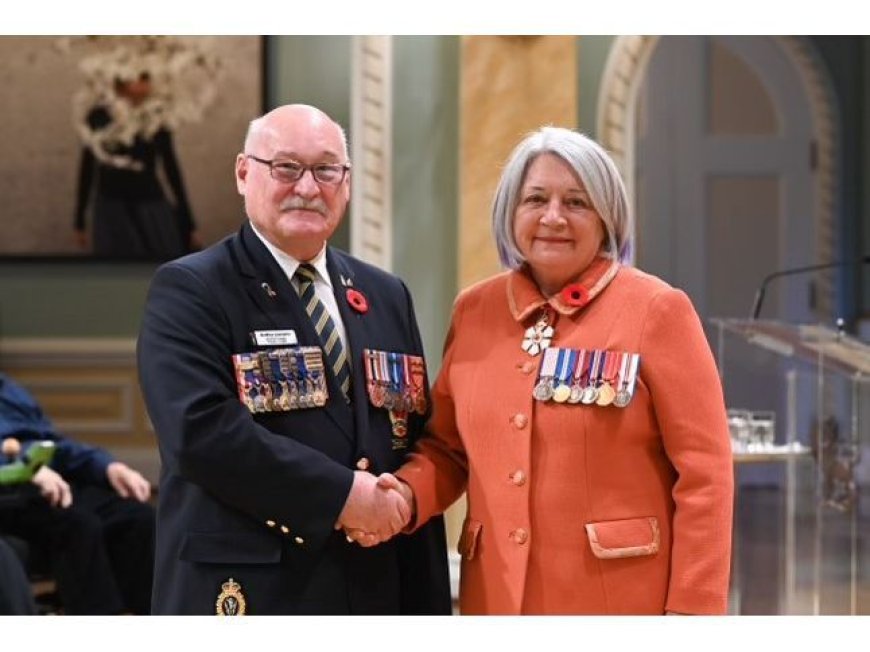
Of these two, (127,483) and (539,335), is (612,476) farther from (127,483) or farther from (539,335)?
(127,483)

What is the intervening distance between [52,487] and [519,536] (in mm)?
2607

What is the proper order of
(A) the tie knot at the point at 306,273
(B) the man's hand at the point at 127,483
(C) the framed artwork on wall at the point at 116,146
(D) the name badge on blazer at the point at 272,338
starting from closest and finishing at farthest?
(D) the name badge on blazer at the point at 272,338
(A) the tie knot at the point at 306,273
(B) the man's hand at the point at 127,483
(C) the framed artwork on wall at the point at 116,146

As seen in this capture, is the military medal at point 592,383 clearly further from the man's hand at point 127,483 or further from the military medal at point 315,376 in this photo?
the man's hand at point 127,483

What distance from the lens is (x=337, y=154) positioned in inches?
101

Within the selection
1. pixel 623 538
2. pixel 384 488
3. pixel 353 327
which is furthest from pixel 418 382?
pixel 623 538

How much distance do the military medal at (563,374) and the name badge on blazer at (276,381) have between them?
38cm

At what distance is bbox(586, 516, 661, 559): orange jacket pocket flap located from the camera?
244 cm

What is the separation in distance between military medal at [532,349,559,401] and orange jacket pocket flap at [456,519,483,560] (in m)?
0.24

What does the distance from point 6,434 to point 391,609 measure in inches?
105

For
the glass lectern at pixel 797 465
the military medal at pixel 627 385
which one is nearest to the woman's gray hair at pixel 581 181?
the military medal at pixel 627 385

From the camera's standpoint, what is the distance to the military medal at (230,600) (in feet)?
8.21

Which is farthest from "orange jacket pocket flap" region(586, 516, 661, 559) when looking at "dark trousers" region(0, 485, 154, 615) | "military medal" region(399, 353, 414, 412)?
"dark trousers" region(0, 485, 154, 615)

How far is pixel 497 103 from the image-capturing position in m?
5.14
